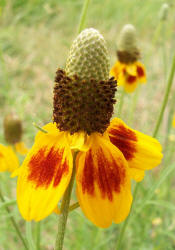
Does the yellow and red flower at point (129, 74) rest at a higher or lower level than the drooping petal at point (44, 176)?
higher

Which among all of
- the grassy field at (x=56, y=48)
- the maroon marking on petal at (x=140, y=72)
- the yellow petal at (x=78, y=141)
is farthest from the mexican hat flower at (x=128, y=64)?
the yellow petal at (x=78, y=141)

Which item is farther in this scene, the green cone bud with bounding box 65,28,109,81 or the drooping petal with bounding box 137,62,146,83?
the drooping petal with bounding box 137,62,146,83

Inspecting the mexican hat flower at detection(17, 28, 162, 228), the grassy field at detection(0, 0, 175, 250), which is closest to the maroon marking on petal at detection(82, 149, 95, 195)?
the mexican hat flower at detection(17, 28, 162, 228)

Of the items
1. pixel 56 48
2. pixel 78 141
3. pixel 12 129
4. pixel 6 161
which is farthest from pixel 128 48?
pixel 56 48

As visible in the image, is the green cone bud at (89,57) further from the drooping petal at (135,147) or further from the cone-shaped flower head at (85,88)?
the drooping petal at (135,147)

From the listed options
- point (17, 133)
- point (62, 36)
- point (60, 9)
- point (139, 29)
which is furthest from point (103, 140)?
point (139, 29)

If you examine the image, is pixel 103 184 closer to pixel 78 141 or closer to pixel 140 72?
pixel 78 141

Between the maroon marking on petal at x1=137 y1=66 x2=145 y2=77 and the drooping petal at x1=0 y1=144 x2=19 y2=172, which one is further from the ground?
the maroon marking on petal at x1=137 y1=66 x2=145 y2=77

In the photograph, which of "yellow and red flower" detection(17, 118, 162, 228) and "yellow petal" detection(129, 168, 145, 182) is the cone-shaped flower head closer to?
"yellow and red flower" detection(17, 118, 162, 228)
